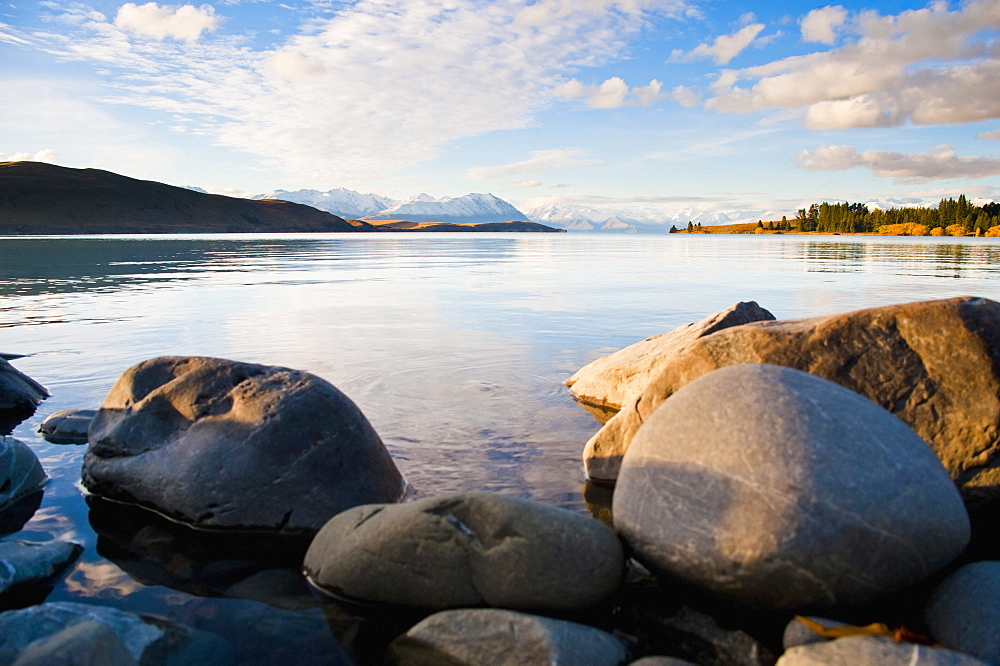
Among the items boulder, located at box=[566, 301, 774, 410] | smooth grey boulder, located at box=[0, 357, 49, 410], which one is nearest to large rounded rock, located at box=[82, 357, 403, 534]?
smooth grey boulder, located at box=[0, 357, 49, 410]

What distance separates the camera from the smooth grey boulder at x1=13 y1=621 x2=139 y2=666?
11.4 feet

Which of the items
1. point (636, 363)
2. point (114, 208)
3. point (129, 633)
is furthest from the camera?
point (114, 208)

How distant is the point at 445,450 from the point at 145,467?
2908 mm

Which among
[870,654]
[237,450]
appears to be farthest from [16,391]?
[870,654]

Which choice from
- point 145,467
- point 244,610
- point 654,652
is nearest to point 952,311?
point 654,652

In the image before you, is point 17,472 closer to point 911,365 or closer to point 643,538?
point 643,538

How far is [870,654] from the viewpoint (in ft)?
11.6

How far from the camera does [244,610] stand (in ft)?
15.4

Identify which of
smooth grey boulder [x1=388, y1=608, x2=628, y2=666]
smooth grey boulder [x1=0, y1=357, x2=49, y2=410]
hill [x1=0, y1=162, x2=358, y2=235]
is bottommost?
smooth grey boulder [x1=388, y1=608, x2=628, y2=666]

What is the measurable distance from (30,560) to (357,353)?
7.76 metres

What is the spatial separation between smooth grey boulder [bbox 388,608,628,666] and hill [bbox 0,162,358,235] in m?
145

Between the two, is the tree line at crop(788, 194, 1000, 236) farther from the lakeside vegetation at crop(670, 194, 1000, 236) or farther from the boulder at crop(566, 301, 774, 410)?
the boulder at crop(566, 301, 774, 410)

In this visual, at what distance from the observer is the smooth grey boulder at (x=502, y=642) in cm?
387

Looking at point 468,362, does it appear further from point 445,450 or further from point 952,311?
point 952,311
